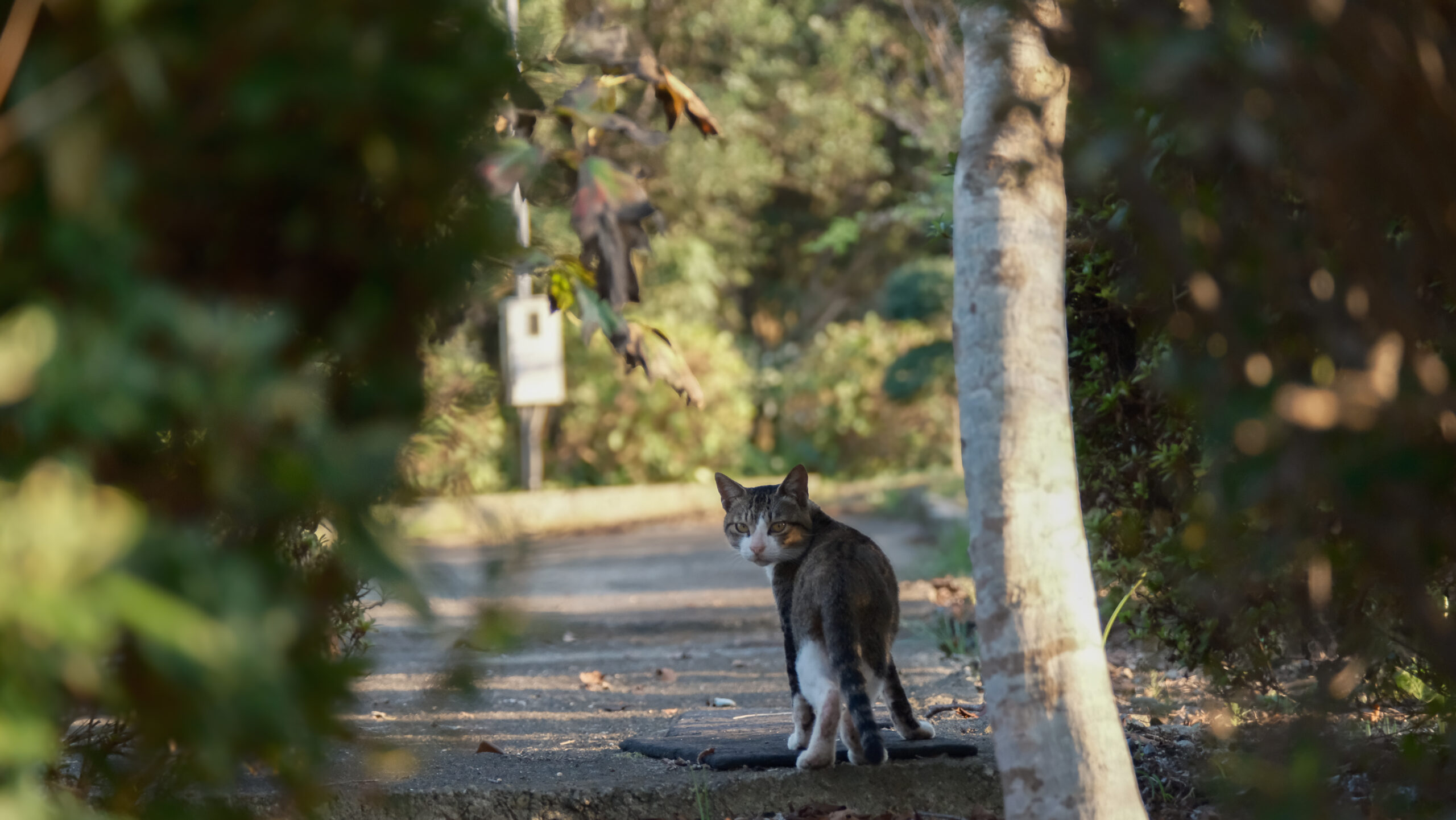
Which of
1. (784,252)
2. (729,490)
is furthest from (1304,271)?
(784,252)

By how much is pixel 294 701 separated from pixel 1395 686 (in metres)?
2.35

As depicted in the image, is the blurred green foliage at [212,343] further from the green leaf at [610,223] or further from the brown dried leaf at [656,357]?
the brown dried leaf at [656,357]

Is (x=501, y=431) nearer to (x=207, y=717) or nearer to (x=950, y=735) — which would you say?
(x=950, y=735)

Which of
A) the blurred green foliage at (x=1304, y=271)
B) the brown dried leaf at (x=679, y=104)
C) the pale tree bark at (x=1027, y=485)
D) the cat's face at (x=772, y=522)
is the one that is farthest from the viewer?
the cat's face at (x=772, y=522)

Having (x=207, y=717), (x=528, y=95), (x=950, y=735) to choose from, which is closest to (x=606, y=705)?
(x=950, y=735)

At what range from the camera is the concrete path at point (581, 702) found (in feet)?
4.16

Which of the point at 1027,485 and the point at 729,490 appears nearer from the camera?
the point at 1027,485

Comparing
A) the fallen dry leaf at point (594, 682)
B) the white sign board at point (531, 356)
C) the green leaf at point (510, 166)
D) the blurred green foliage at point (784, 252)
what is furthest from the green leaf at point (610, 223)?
the white sign board at point (531, 356)

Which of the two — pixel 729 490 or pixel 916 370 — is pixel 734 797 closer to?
pixel 729 490

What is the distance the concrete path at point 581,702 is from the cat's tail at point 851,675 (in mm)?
95

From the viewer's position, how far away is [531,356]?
42.0 ft

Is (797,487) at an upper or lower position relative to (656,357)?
lower

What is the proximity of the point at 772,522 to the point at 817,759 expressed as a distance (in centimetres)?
92

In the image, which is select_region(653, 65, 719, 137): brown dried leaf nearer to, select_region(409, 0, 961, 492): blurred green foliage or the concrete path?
the concrete path
